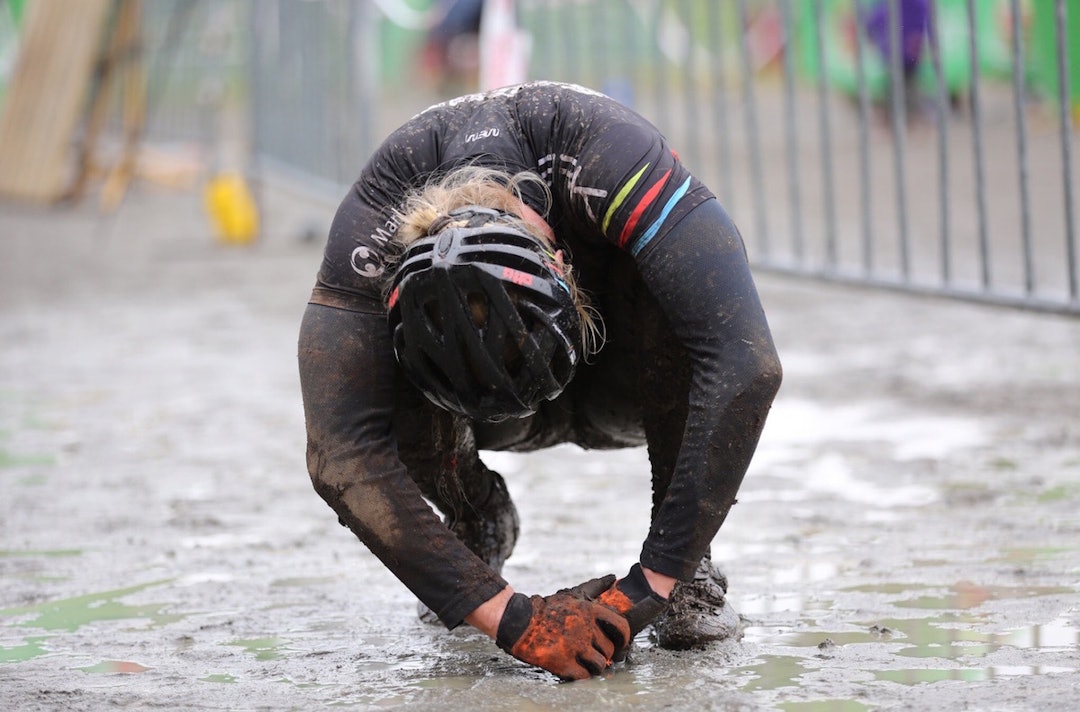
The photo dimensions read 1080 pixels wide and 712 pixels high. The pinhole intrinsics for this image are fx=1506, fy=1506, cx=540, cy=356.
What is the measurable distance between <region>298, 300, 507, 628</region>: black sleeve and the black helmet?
17 cm

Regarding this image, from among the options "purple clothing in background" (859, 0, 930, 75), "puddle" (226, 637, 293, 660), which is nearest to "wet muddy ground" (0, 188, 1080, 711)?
"puddle" (226, 637, 293, 660)

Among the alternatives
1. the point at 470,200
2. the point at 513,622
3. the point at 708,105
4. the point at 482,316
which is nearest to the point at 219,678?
the point at 513,622

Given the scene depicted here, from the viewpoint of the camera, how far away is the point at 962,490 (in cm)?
462

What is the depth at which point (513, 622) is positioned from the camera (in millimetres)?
2904

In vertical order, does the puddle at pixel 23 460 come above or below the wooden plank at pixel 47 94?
below

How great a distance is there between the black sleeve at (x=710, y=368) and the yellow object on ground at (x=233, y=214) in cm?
977

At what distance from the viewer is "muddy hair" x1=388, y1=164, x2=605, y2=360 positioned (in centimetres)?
284

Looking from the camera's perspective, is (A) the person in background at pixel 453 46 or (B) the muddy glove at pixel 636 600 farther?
(A) the person in background at pixel 453 46

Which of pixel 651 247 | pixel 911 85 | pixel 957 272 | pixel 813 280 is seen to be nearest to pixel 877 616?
pixel 651 247

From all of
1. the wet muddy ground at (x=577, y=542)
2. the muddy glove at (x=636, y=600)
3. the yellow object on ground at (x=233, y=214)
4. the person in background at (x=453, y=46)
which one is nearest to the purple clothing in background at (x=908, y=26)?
the yellow object on ground at (x=233, y=214)

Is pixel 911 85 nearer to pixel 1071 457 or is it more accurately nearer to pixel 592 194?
pixel 1071 457

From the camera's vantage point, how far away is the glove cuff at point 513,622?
2904 millimetres

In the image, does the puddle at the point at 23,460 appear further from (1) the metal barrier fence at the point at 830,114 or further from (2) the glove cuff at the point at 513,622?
(1) the metal barrier fence at the point at 830,114

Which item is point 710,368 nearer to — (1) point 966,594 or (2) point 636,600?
(2) point 636,600
